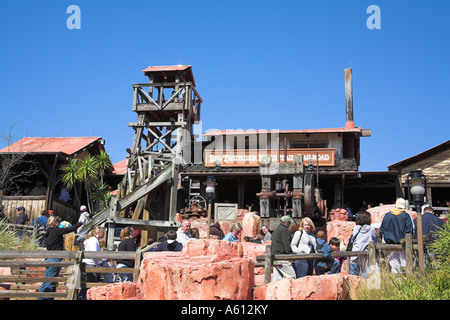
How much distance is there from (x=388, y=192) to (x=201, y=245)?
2096 centimetres

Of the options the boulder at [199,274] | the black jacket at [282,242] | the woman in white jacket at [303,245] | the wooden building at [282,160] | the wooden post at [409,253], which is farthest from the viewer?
the wooden building at [282,160]

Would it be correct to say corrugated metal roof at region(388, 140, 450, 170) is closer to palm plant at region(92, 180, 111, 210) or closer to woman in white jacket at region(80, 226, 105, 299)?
palm plant at region(92, 180, 111, 210)

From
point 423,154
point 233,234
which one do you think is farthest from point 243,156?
point 233,234

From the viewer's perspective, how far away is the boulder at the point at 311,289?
6508 mm

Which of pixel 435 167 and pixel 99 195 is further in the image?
pixel 435 167

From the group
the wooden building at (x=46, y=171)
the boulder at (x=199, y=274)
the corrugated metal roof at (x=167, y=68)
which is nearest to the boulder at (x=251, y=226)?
the wooden building at (x=46, y=171)

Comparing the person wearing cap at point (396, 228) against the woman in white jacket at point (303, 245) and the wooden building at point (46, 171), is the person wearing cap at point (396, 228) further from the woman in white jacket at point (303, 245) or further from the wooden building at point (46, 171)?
the wooden building at point (46, 171)

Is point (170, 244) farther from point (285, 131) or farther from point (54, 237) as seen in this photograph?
point (285, 131)

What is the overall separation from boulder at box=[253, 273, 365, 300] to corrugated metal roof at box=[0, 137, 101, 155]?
15.5 meters

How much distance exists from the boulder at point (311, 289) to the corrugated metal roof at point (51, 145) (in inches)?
611

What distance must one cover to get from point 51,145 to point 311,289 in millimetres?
18652

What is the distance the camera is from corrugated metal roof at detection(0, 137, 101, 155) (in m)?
20.2

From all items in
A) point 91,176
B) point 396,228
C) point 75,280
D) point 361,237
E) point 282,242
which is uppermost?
point 91,176

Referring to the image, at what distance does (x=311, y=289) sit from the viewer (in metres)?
6.54
